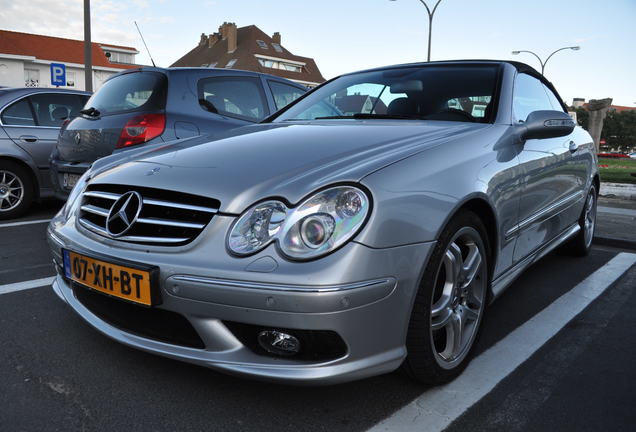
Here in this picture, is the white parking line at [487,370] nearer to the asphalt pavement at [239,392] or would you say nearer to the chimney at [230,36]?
the asphalt pavement at [239,392]

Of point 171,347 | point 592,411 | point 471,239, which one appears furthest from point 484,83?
point 171,347

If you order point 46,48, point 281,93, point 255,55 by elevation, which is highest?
point 255,55

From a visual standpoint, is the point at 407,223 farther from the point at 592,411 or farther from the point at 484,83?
the point at 484,83

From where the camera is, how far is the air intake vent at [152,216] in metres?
1.86

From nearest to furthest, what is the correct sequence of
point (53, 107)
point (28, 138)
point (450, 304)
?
1. point (450, 304)
2. point (28, 138)
3. point (53, 107)

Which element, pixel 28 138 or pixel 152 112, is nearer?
pixel 152 112

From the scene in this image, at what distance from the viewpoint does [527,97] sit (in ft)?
10.6

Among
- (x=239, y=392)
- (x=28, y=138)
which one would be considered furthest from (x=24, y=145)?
(x=239, y=392)

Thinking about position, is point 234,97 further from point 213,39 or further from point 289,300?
point 213,39

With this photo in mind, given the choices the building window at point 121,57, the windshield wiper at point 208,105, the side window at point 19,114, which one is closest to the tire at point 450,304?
the windshield wiper at point 208,105

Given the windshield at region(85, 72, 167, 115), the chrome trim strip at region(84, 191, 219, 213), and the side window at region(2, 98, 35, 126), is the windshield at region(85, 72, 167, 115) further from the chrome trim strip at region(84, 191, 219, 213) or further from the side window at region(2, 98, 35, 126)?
the chrome trim strip at region(84, 191, 219, 213)

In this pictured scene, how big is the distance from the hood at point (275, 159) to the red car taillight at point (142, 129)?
1718mm

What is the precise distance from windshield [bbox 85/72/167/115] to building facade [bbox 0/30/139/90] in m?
32.3

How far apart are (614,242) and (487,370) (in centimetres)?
327
